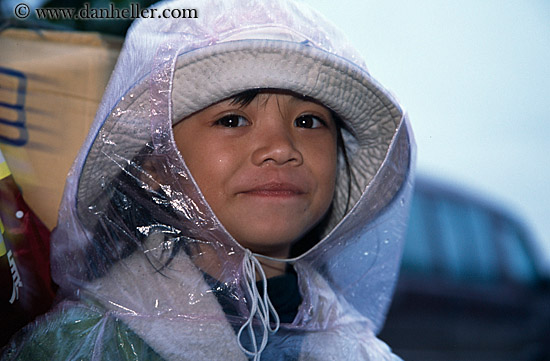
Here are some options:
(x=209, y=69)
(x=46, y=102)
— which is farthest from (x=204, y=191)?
(x=46, y=102)

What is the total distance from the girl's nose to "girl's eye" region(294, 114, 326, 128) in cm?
9

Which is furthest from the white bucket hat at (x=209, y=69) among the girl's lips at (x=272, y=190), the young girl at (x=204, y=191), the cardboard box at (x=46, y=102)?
the cardboard box at (x=46, y=102)

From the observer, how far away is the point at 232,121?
1434 mm

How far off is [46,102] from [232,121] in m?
0.60

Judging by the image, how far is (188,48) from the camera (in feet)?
4.34

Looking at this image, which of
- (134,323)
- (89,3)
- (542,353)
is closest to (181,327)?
(134,323)

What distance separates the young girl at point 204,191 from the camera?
4.30 feet

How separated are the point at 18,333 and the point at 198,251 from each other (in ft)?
1.44

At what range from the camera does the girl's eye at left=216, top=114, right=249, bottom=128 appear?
143 centimetres

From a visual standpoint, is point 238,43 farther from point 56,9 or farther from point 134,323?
point 56,9

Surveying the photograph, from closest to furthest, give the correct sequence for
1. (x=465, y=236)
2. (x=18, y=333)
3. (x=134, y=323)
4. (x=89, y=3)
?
(x=134, y=323)
(x=18, y=333)
(x=89, y=3)
(x=465, y=236)

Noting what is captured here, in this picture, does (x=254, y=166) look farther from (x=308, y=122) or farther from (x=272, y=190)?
(x=308, y=122)

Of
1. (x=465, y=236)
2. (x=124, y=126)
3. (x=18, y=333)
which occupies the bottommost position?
(x=465, y=236)

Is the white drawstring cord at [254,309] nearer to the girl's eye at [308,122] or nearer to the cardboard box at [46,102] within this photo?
the girl's eye at [308,122]
